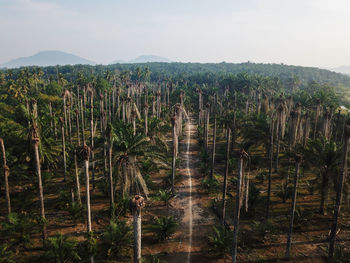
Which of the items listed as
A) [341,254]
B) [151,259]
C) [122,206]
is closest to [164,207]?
[122,206]

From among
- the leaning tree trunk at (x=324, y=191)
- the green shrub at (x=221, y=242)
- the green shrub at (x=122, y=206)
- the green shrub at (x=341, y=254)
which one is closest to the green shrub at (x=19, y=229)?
the green shrub at (x=122, y=206)

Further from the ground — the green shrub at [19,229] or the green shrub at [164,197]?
the green shrub at [19,229]

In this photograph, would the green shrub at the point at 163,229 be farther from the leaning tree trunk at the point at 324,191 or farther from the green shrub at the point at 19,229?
the leaning tree trunk at the point at 324,191

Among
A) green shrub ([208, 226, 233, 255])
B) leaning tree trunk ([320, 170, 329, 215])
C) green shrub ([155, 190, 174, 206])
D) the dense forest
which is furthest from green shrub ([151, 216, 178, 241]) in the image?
leaning tree trunk ([320, 170, 329, 215])

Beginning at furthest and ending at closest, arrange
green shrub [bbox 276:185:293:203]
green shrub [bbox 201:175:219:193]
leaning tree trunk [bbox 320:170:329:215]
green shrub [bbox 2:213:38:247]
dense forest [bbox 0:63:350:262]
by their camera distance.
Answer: green shrub [bbox 201:175:219:193]
green shrub [bbox 276:185:293:203]
leaning tree trunk [bbox 320:170:329:215]
green shrub [bbox 2:213:38:247]
dense forest [bbox 0:63:350:262]

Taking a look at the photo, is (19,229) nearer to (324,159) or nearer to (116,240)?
(116,240)

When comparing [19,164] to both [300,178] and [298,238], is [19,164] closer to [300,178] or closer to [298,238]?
[298,238]

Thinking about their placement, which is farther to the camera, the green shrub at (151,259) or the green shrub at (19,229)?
the green shrub at (19,229)

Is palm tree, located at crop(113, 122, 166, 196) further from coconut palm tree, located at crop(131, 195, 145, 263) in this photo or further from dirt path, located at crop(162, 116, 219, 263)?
coconut palm tree, located at crop(131, 195, 145, 263)

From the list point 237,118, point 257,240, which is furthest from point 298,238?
point 237,118

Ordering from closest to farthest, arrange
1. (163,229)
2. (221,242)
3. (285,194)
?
1. (221,242)
2. (163,229)
3. (285,194)

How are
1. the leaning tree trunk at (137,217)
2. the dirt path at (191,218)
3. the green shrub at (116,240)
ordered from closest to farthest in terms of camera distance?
the leaning tree trunk at (137,217) → the green shrub at (116,240) → the dirt path at (191,218)
